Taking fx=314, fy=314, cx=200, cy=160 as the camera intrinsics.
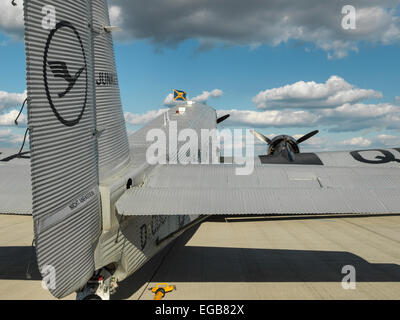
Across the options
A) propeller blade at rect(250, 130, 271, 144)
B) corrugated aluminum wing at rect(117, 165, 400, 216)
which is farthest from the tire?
propeller blade at rect(250, 130, 271, 144)

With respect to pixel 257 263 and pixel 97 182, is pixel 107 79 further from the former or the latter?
pixel 257 263

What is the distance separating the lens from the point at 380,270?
908 centimetres

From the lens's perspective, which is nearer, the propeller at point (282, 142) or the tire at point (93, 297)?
the tire at point (93, 297)

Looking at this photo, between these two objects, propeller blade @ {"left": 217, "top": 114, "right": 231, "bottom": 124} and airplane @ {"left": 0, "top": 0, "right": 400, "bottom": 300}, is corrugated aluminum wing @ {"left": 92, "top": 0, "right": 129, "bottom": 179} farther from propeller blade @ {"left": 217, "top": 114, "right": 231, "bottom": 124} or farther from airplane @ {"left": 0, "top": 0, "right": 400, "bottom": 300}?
propeller blade @ {"left": 217, "top": 114, "right": 231, "bottom": 124}

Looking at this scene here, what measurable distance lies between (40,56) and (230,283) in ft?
22.2

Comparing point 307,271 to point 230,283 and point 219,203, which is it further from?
point 219,203

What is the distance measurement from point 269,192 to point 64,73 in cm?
351

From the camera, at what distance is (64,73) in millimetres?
4121

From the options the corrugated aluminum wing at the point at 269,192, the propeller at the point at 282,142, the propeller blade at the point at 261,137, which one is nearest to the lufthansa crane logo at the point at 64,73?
the corrugated aluminum wing at the point at 269,192

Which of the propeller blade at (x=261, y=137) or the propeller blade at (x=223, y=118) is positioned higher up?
the propeller blade at (x=223, y=118)

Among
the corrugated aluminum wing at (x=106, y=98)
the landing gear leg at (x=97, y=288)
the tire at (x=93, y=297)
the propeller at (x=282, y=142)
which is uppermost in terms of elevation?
the corrugated aluminum wing at (x=106, y=98)

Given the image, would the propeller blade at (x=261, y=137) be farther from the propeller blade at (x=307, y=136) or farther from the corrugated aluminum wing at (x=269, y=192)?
the corrugated aluminum wing at (x=269, y=192)

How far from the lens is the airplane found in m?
3.82

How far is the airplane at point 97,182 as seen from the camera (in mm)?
3824
